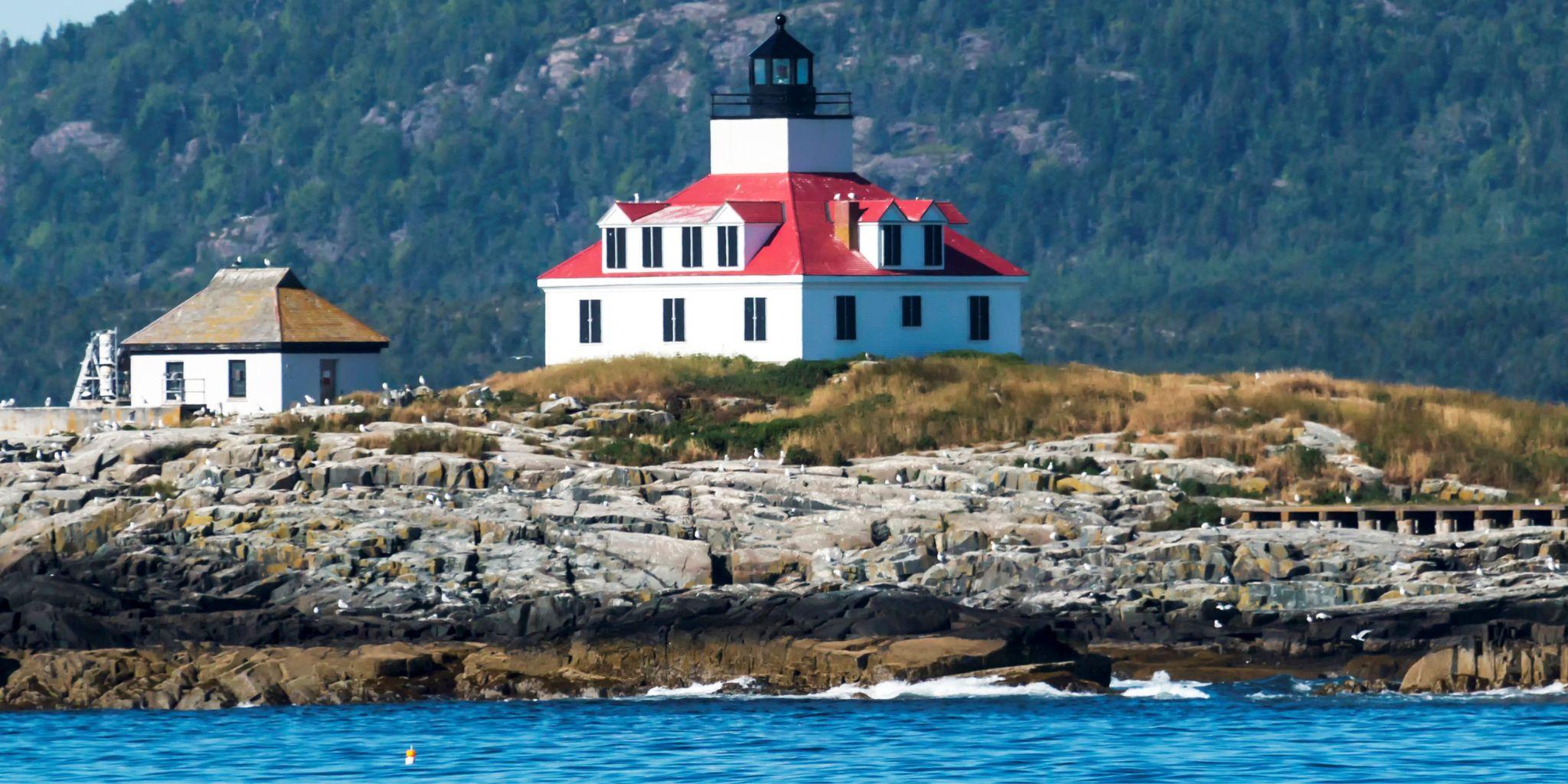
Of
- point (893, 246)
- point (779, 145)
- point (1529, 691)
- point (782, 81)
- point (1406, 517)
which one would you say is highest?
point (782, 81)

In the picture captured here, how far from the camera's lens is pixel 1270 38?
131 metres

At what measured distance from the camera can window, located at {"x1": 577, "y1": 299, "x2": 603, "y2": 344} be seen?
54688 millimetres

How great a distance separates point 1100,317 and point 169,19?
71280mm

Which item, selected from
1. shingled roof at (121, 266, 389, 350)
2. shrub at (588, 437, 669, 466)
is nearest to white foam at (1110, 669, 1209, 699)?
shrub at (588, 437, 669, 466)

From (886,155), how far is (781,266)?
74.2m

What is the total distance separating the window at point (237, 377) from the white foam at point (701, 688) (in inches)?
634

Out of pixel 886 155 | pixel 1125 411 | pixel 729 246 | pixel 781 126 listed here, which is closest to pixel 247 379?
pixel 729 246

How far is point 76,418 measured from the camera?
51281 mm

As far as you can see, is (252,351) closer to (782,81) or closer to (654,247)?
(654,247)

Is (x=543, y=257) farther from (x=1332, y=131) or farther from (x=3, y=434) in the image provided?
(x=3, y=434)

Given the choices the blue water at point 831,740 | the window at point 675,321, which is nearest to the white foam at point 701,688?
the blue water at point 831,740

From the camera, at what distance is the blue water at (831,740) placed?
107 feet

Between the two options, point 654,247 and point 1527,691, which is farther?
point 654,247

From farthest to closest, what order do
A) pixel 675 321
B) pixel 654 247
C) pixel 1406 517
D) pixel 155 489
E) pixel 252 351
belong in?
pixel 654 247 → pixel 675 321 → pixel 252 351 → pixel 155 489 → pixel 1406 517
